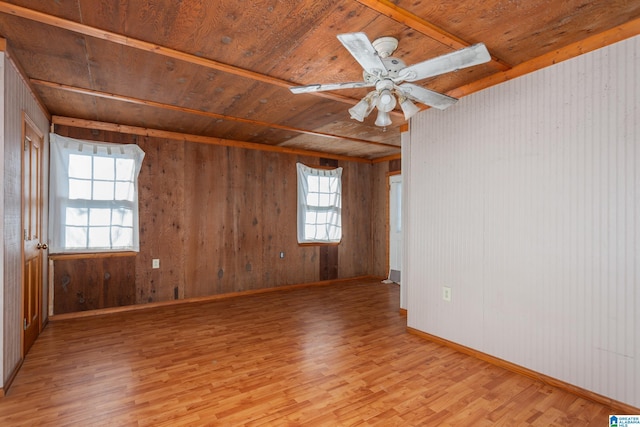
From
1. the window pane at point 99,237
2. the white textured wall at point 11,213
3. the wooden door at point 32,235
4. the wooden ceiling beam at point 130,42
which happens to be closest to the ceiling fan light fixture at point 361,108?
the wooden ceiling beam at point 130,42

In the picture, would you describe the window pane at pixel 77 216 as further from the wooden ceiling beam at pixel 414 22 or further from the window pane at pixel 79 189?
the wooden ceiling beam at pixel 414 22

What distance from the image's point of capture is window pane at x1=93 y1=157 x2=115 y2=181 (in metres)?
3.89

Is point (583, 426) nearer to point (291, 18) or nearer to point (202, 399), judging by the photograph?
point (202, 399)

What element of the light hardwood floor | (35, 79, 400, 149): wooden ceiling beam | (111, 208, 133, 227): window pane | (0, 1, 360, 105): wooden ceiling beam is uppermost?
(0, 1, 360, 105): wooden ceiling beam

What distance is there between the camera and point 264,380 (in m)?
2.36

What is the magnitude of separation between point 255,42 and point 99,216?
298 cm

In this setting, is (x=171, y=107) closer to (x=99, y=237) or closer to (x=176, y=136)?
(x=176, y=136)

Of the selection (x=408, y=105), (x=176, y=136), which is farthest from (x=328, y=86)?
(x=176, y=136)

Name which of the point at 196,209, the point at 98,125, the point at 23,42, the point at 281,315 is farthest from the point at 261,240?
the point at 23,42

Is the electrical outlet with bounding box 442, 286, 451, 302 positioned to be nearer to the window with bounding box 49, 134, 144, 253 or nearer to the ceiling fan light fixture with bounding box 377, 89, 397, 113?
the ceiling fan light fixture with bounding box 377, 89, 397, 113

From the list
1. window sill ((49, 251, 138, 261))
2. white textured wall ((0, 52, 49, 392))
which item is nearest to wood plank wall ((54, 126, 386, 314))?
window sill ((49, 251, 138, 261))

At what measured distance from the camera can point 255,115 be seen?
3.72 meters

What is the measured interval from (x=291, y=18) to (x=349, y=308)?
3.30 metres

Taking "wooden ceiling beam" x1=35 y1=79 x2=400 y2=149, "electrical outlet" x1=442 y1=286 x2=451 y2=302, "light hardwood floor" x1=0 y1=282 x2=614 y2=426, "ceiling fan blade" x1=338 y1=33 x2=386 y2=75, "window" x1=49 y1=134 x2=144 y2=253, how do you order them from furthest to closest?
1. "window" x1=49 y1=134 x2=144 y2=253
2. "electrical outlet" x1=442 y1=286 x2=451 y2=302
3. "wooden ceiling beam" x1=35 y1=79 x2=400 y2=149
4. "light hardwood floor" x1=0 y1=282 x2=614 y2=426
5. "ceiling fan blade" x1=338 y1=33 x2=386 y2=75
